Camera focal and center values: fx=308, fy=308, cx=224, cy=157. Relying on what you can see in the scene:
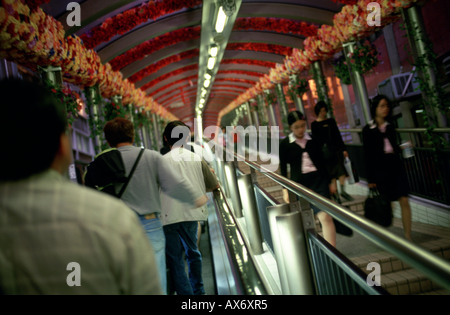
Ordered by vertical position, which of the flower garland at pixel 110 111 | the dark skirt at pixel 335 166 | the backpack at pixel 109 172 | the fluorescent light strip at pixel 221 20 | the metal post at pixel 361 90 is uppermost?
the fluorescent light strip at pixel 221 20

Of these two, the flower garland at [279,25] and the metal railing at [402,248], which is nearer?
the metal railing at [402,248]

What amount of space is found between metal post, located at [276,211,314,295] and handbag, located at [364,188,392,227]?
6.55 feet

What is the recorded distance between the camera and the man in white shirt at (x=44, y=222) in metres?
0.85

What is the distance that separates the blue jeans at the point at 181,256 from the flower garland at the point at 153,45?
22.3 ft

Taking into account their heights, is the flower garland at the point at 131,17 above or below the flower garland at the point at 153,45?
below

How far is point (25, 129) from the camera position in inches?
34.1

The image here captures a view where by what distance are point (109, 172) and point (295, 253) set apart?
1.42 meters

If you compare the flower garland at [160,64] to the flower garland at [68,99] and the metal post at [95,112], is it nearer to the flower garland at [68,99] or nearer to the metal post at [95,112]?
the metal post at [95,112]

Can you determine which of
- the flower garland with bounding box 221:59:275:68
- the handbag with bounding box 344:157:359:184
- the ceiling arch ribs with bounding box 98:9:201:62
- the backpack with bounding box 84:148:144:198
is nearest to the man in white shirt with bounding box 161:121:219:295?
the backpack with bounding box 84:148:144:198

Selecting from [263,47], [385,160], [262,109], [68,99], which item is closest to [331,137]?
[385,160]

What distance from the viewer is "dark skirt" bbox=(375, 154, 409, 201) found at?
3711 mm

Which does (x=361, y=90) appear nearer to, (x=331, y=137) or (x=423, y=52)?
(x=423, y=52)

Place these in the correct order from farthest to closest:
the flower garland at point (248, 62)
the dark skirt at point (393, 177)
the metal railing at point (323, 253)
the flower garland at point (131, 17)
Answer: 1. the flower garland at point (248, 62)
2. the flower garland at point (131, 17)
3. the dark skirt at point (393, 177)
4. the metal railing at point (323, 253)

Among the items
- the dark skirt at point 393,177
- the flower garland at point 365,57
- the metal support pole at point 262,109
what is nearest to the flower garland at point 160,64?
the flower garland at point 365,57
